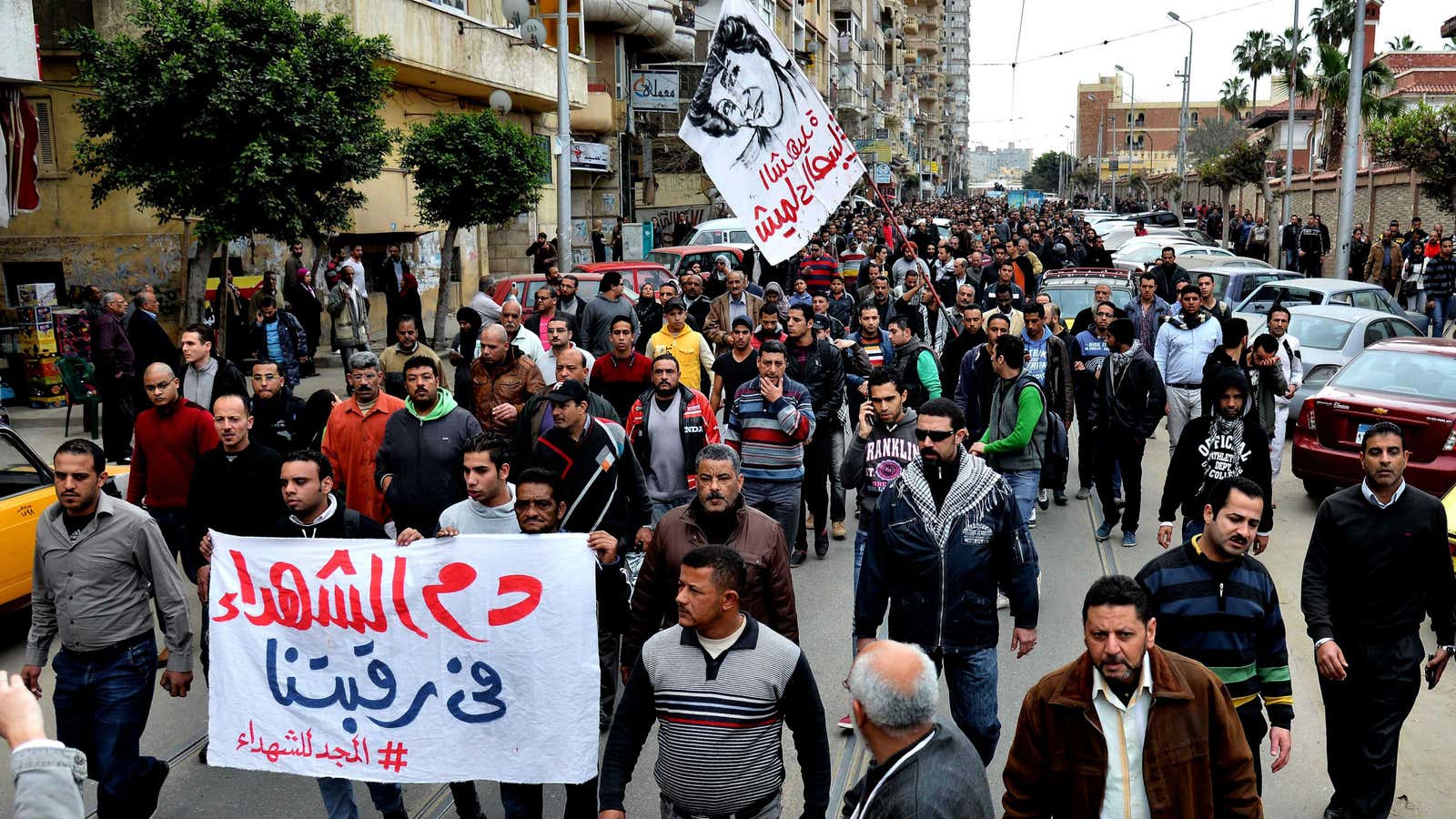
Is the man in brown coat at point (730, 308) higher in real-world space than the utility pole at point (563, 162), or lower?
lower

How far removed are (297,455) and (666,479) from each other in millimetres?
2523

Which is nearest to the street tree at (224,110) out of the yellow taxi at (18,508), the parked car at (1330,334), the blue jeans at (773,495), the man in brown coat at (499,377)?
the yellow taxi at (18,508)

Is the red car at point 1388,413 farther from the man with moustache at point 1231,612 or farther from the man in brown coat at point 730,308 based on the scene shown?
the man with moustache at point 1231,612

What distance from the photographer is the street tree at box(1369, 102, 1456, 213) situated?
2320 cm

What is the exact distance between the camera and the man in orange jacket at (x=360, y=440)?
286 inches

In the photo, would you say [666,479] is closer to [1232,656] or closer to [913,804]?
[1232,656]

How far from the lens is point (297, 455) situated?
5289 mm

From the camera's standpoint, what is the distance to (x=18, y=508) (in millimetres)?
7734

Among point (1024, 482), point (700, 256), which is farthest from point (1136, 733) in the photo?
point (700, 256)

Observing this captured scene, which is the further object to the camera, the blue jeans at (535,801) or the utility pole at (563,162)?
the utility pole at (563,162)

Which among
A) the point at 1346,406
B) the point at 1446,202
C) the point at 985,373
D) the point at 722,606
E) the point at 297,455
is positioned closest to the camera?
the point at 722,606

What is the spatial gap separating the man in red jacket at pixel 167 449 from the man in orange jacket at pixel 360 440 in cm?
67

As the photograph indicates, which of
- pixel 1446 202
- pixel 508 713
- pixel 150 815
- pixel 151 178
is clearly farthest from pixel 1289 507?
pixel 1446 202

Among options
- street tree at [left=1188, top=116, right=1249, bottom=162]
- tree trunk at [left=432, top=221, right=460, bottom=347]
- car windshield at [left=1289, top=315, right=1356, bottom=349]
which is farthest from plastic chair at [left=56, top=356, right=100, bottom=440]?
street tree at [left=1188, top=116, right=1249, bottom=162]
